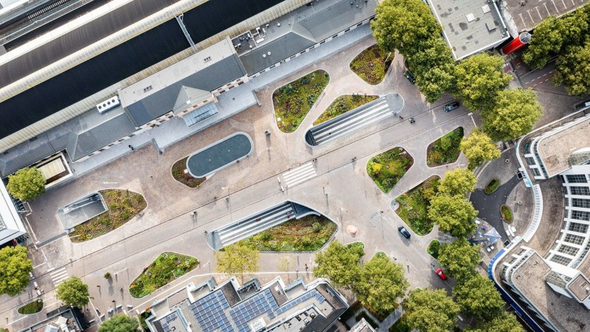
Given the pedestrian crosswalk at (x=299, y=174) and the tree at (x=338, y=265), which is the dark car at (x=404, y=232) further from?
the pedestrian crosswalk at (x=299, y=174)

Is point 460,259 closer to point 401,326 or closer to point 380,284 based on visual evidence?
point 380,284

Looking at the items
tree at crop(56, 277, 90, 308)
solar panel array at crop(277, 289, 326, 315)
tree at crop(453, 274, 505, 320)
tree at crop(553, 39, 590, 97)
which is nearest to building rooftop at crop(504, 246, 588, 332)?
tree at crop(453, 274, 505, 320)

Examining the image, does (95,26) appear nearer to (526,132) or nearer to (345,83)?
(345,83)

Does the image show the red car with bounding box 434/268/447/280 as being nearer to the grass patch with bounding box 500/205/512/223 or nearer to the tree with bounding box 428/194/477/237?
the tree with bounding box 428/194/477/237

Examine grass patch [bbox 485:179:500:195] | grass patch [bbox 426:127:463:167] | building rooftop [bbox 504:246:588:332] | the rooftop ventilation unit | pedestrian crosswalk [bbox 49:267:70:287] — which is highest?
the rooftop ventilation unit

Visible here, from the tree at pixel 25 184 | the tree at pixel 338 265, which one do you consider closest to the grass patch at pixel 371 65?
the tree at pixel 338 265

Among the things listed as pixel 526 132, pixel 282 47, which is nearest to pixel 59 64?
pixel 282 47

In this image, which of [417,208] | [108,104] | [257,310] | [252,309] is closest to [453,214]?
[417,208]
